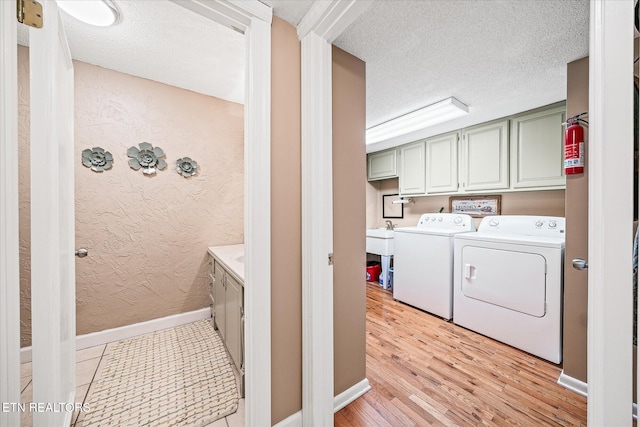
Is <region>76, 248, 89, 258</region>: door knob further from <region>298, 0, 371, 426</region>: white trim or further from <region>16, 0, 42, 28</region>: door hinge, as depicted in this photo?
<region>298, 0, 371, 426</region>: white trim

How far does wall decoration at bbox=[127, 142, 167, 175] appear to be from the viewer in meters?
2.14

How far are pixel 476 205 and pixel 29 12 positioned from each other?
145 inches

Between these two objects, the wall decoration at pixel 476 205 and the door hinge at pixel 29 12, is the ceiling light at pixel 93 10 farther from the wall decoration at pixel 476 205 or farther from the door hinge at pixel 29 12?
the wall decoration at pixel 476 205

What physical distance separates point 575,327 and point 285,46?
2.53m

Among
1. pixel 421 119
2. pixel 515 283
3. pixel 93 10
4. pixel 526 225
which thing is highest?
pixel 93 10

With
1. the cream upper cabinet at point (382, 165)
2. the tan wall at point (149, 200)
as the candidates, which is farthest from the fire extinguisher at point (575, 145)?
the tan wall at point (149, 200)

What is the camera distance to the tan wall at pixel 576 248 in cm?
154

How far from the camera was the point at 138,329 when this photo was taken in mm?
2174

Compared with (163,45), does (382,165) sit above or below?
below

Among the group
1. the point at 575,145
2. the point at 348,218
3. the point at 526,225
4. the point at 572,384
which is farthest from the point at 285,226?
the point at 526,225

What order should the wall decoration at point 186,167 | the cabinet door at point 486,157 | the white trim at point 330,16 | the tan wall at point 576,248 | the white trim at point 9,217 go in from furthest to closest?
the cabinet door at point 486,157 < the wall decoration at point 186,167 < the tan wall at point 576,248 < the white trim at point 330,16 < the white trim at point 9,217

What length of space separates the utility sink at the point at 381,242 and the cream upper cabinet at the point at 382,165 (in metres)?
0.93

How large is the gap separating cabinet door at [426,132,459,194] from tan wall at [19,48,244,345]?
7.98 ft

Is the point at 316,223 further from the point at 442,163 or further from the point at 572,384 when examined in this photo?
the point at 442,163
